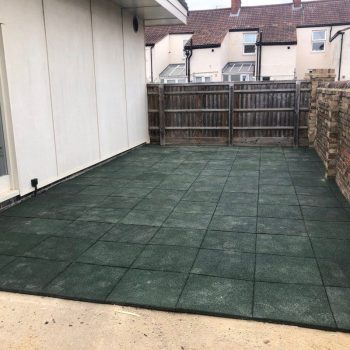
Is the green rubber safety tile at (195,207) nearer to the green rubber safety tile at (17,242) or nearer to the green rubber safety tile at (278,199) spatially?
the green rubber safety tile at (278,199)

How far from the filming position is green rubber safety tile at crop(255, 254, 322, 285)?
11.2 ft

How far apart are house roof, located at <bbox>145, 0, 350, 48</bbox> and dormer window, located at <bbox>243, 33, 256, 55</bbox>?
507 mm

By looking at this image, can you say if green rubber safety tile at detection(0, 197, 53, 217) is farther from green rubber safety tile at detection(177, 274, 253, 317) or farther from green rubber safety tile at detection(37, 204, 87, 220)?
green rubber safety tile at detection(177, 274, 253, 317)

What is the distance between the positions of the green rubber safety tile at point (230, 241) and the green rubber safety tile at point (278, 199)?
1.45m

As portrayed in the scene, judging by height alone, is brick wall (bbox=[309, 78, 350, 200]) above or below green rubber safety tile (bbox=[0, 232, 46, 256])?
above

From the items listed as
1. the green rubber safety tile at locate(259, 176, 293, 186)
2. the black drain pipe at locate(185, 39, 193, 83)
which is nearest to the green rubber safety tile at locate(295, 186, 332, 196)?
the green rubber safety tile at locate(259, 176, 293, 186)

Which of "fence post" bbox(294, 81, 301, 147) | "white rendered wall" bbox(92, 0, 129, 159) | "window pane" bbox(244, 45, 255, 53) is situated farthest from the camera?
"window pane" bbox(244, 45, 255, 53)

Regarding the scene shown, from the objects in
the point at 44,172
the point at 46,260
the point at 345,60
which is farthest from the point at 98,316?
the point at 345,60

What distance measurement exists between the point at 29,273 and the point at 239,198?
133 inches

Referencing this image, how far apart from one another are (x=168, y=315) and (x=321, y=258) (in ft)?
5.71

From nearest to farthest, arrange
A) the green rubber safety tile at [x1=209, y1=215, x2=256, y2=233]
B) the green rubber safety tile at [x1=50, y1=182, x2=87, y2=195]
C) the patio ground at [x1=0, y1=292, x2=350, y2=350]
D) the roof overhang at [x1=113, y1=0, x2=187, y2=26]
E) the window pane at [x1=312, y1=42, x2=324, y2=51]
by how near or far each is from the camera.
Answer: the patio ground at [x1=0, y1=292, x2=350, y2=350] < the green rubber safety tile at [x1=209, y1=215, x2=256, y2=233] < the green rubber safety tile at [x1=50, y1=182, x2=87, y2=195] < the roof overhang at [x1=113, y1=0, x2=187, y2=26] < the window pane at [x1=312, y1=42, x2=324, y2=51]

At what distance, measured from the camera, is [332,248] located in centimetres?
406

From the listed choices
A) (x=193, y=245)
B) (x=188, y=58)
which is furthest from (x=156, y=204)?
(x=188, y=58)

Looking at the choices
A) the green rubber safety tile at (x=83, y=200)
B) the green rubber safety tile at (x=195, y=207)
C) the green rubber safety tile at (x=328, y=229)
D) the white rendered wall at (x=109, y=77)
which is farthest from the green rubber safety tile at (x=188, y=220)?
the white rendered wall at (x=109, y=77)
